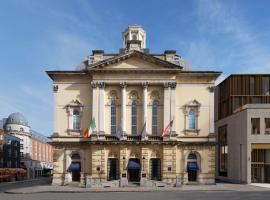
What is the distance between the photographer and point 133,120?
70.3 meters

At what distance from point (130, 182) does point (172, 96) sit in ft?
43.8

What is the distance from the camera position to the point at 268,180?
76.2 m

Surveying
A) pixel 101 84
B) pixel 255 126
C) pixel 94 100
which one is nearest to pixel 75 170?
pixel 94 100

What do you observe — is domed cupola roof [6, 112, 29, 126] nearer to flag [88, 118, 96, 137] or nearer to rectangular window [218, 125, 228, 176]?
rectangular window [218, 125, 228, 176]

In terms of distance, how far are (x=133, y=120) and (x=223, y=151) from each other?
24871 millimetres

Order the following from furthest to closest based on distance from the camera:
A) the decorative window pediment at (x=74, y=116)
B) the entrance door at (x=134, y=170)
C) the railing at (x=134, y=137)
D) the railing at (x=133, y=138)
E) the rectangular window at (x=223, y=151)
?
1. the rectangular window at (x=223, y=151)
2. the decorative window pediment at (x=74, y=116)
3. the railing at (x=134, y=137)
4. the railing at (x=133, y=138)
5. the entrance door at (x=134, y=170)

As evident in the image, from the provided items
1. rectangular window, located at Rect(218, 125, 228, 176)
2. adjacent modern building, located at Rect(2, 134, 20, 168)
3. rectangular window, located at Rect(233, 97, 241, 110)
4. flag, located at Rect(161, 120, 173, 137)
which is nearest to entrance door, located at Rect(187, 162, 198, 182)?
flag, located at Rect(161, 120, 173, 137)

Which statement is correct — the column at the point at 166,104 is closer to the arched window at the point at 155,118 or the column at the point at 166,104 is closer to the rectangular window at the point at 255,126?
the arched window at the point at 155,118

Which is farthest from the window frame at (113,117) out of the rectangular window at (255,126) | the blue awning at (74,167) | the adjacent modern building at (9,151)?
the adjacent modern building at (9,151)

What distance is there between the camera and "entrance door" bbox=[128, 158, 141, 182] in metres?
68.7

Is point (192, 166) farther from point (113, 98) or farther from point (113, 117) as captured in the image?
point (113, 98)

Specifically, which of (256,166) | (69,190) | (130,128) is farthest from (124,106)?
(256,166)

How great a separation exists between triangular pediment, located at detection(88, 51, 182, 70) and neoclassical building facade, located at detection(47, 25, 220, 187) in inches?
5.5

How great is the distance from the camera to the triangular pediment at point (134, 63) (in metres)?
69.1
